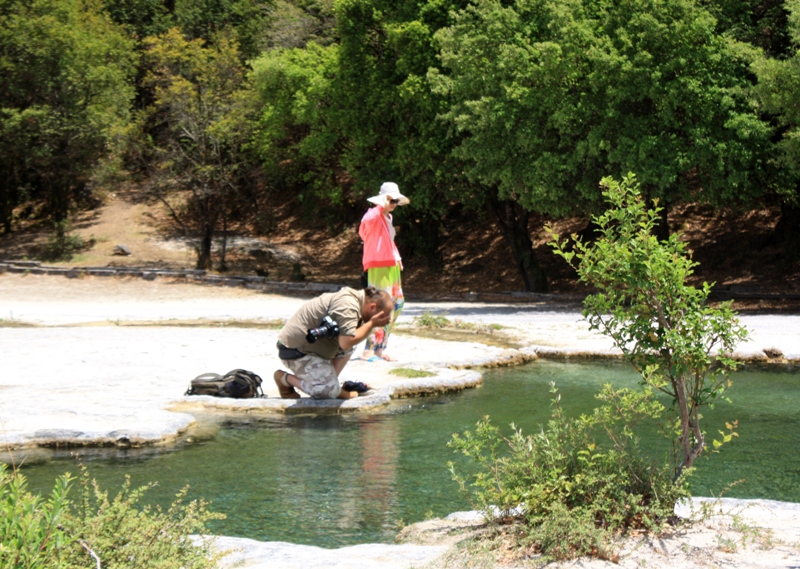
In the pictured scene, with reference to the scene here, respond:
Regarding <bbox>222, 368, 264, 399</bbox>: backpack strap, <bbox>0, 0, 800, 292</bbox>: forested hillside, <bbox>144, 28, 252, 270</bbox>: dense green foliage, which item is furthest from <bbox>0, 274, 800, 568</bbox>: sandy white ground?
<bbox>144, 28, 252, 270</bbox>: dense green foliage

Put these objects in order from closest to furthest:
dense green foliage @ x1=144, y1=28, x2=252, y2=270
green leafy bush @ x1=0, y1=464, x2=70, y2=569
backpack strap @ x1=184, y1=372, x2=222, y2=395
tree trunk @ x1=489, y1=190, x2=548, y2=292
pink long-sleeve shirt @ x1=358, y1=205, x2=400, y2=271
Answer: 1. green leafy bush @ x1=0, y1=464, x2=70, y2=569
2. backpack strap @ x1=184, y1=372, x2=222, y2=395
3. pink long-sleeve shirt @ x1=358, y1=205, x2=400, y2=271
4. tree trunk @ x1=489, y1=190, x2=548, y2=292
5. dense green foliage @ x1=144, y1=28, x2=252, y2=270

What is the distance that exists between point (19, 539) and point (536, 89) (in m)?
20.6

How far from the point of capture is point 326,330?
9.53 metres

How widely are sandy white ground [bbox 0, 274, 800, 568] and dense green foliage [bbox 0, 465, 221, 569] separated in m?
0.58

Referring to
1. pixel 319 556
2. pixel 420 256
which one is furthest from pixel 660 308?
pixel 420 256

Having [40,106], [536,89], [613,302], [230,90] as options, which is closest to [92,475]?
[613,302]

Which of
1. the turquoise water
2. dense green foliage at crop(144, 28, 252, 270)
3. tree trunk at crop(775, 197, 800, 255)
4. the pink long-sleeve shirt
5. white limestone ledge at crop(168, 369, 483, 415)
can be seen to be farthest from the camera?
dense green foliage at crop(144, 28, 252, 270)

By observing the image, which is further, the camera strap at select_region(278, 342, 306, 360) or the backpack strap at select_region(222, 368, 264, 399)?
the backpack strap at select_region(222, 368, 264, 399)

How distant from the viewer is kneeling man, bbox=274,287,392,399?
9562mm

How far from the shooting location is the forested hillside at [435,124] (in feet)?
70.3

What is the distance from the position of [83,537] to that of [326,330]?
5.24 meters

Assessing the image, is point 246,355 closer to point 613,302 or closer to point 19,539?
point 613,302

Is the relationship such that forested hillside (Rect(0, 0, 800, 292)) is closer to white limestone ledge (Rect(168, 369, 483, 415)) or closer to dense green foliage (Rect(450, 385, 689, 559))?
white limestone ledge (Rect(168, 369, 483, 415))

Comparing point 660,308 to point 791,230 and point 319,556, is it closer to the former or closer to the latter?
point 319,556
